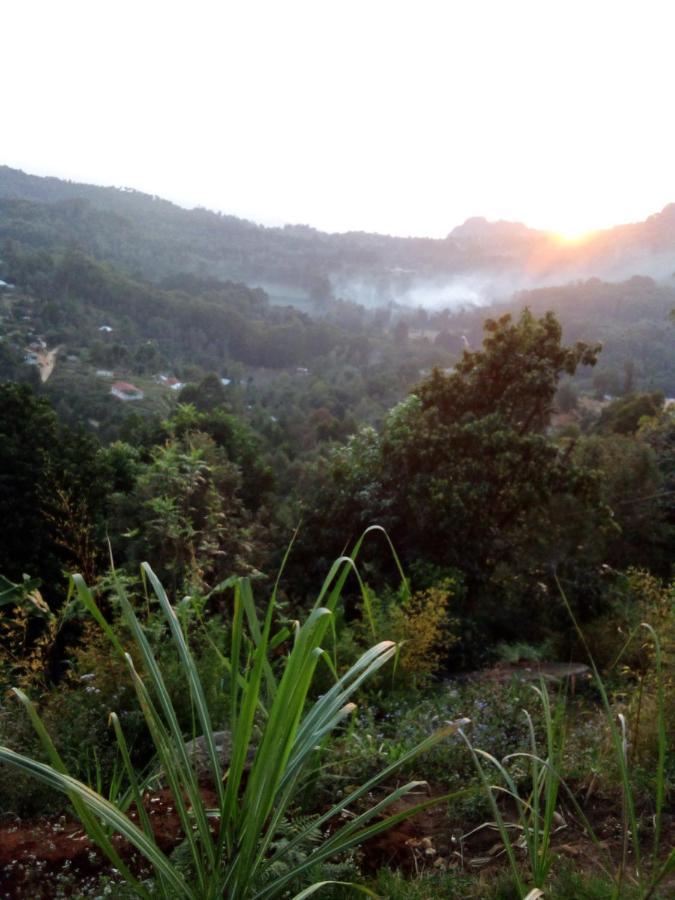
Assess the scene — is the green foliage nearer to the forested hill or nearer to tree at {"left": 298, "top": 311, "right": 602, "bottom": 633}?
tree at {"left": 298, "top": 311, "right": 602, "bottom": 633}

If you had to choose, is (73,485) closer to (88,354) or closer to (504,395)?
(504,395)

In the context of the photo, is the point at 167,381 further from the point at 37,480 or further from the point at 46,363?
the point at 37,480

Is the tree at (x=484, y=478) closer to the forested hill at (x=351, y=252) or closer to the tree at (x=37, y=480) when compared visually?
the tree at (x=37, y=480)

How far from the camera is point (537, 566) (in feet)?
22.4

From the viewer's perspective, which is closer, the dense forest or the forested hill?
the dense forest

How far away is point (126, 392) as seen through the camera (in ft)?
113

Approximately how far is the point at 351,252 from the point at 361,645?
4127 inches

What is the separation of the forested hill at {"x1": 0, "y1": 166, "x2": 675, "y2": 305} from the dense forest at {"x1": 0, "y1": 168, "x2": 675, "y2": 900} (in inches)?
3129

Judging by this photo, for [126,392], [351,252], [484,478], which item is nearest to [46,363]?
[126,392]

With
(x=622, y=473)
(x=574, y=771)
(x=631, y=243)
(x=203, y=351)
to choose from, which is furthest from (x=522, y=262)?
(x=574, y=771)

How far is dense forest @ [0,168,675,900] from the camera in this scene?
1110 millimetres

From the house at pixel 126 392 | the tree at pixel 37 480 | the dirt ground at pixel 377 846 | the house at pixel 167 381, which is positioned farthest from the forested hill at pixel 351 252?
the dirt ground at pixel 377 846

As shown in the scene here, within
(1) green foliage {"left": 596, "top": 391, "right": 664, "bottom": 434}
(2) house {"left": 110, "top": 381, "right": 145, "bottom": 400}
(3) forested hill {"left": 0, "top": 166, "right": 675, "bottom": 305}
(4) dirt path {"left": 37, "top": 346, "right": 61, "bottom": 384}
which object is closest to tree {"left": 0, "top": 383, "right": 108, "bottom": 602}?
(1) green foliage {"left": 596, "top": 391, "right": 664, "bottom": 434}

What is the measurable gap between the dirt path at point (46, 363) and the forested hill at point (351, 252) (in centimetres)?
5041
